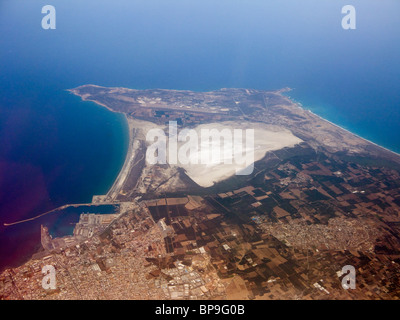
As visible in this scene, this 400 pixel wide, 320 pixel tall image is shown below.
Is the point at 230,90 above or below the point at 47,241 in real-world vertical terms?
above

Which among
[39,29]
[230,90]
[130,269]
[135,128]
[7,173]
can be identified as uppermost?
[39,29]

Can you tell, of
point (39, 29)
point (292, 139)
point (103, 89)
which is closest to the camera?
point (292, 139)

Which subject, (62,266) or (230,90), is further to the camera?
(230,90)

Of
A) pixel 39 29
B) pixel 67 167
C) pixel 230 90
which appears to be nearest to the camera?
pixel 67 167

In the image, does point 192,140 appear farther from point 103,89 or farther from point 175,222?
point 103,89

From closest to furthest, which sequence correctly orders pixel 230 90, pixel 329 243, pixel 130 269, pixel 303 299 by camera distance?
pixel 303 299, pixel 130 269, pixel 329 243, pixel 230 90

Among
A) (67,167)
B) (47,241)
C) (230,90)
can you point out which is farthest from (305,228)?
(230,90)

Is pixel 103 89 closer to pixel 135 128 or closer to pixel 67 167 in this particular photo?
pixel 135 128

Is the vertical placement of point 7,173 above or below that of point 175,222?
above

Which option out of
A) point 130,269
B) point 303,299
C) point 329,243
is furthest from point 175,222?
point 329,243
